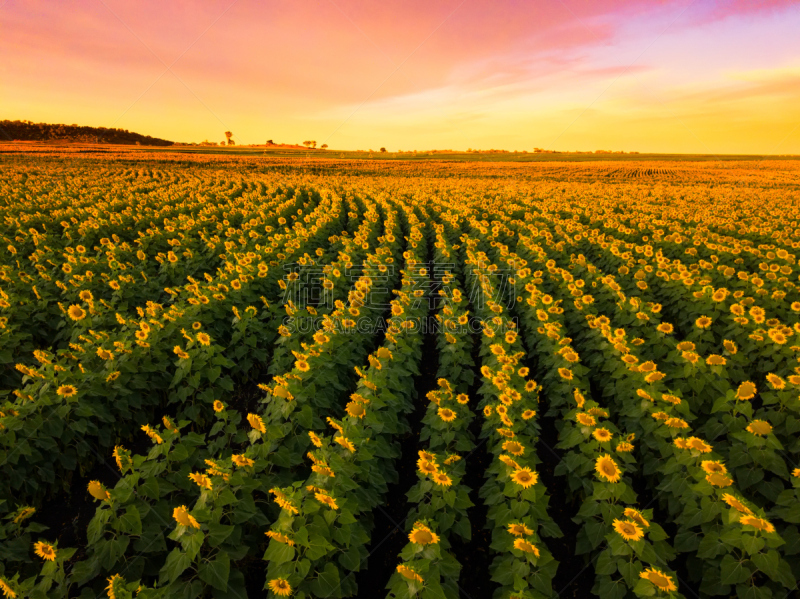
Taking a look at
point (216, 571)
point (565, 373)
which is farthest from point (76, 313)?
point (565, 373)

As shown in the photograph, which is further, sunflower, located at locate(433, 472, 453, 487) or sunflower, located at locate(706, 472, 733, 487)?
sunflower, located at locate(433, 472, 453, 487)

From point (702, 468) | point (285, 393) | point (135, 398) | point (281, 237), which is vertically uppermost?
point (281, 237)

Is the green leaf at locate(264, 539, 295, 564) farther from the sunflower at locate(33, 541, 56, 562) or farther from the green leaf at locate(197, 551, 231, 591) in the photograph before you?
the sunflower at locate(33, 541, 56, 562)

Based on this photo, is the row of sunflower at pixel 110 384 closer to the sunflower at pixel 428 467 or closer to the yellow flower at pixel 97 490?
the yellow flower at pixel 97 490

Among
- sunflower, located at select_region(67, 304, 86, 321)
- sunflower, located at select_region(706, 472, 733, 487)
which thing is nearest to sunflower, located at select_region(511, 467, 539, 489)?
sunflower, located at select_region(706, 472, 733, 487)

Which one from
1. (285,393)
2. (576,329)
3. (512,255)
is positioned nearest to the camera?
(285,393)

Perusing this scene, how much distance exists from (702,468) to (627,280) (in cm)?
792

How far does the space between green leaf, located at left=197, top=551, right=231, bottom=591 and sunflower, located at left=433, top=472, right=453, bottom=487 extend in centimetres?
211

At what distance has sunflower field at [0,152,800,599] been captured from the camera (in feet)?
11.4

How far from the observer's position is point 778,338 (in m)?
6.48

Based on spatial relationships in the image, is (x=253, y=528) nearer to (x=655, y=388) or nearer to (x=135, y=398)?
(x=135, y=398)

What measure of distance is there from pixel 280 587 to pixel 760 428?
5.60m

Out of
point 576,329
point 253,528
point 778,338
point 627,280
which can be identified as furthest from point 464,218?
point 253,528

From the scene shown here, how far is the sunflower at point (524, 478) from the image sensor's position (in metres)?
4.00
